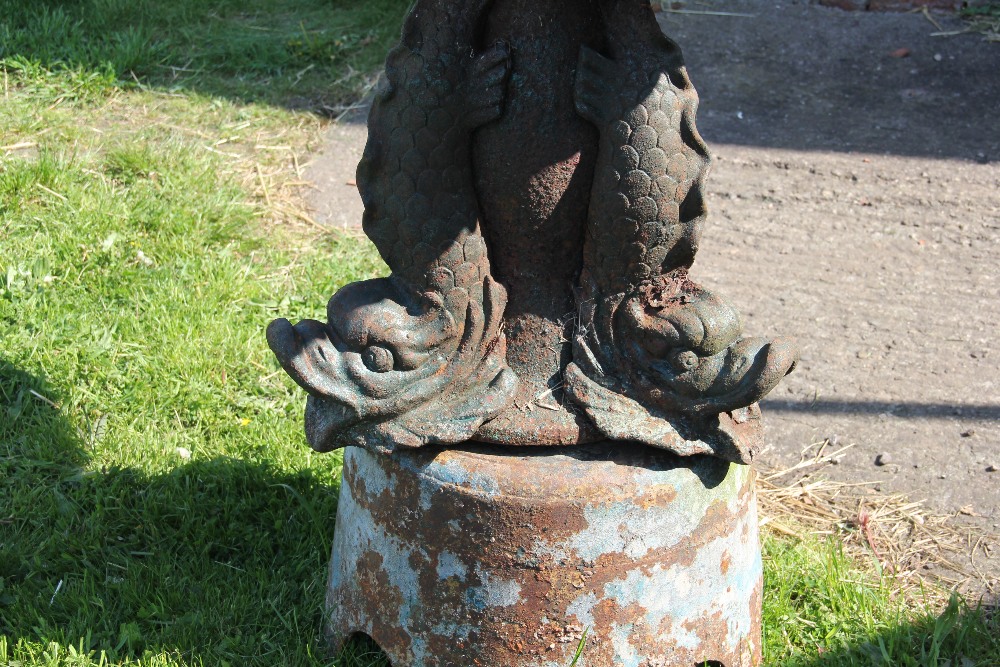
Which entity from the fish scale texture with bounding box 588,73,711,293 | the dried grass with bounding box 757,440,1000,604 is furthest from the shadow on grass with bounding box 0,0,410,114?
the fish scale texture with bounding box 588,73,711,293

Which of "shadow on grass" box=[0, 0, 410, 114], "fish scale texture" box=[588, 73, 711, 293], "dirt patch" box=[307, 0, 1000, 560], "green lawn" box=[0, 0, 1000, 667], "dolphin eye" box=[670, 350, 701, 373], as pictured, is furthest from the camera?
"shadow on grass" box=[0, 0, 410, 114]

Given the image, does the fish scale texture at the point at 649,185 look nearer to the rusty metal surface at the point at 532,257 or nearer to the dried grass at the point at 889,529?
the rusty metal surface at the point at 532,257

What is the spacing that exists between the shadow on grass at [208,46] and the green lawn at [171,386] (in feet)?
0.08

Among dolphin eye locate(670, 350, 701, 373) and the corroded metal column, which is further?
dolphin eye locate(670, 350, 701, 373)

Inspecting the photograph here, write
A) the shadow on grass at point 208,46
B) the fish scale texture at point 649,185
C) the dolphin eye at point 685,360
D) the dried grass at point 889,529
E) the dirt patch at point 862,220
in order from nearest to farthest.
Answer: the fish scale texture at point 649,185 → the dolphin eye at point 685,360 → the dried grass at point 889,529 → the dirt patch at point 862,220 → the shadow on grass at point 208,46

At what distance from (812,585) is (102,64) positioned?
16.5 ft

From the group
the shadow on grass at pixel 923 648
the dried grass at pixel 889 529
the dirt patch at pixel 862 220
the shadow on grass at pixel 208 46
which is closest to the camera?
the shadow on grass at pixel 923 648

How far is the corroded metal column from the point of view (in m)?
2.15

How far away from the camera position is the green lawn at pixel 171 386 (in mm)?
2889

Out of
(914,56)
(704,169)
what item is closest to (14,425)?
(704,169)

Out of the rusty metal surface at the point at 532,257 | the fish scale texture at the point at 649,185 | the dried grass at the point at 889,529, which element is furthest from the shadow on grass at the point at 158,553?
the dried grass at the point at 889,529

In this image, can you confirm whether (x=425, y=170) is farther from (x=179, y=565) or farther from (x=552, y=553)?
(x=179, y=565)

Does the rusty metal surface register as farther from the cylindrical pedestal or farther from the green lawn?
the green lawn

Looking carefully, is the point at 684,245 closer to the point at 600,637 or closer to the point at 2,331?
the point at 600,637
